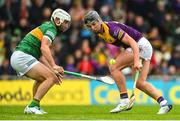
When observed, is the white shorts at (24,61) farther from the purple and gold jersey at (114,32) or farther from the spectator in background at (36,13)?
the spectator in background at (36,13)

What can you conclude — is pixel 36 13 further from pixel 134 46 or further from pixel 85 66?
pixel 134 46

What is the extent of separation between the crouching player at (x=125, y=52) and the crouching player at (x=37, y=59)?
635 mm

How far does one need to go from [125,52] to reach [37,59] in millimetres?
1904

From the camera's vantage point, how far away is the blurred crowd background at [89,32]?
25.0 metres

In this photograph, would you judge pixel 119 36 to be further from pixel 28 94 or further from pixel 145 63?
pixel 28 94

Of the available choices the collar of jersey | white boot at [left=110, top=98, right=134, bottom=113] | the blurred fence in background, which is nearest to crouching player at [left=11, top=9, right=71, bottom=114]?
the collar of jersey

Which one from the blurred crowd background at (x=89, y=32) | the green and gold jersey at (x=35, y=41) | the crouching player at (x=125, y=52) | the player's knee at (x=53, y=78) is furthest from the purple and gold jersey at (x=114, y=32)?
the blurred crowd background at (x=89, y=32)

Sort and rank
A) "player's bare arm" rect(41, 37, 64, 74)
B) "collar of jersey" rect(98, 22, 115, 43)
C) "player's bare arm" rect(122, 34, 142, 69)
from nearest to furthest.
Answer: "player's bare arm" rect(41, 37, 64, 74) → "player's bare arm" rect(122, 34, 142, 69) → "collar of jersey" rect(98, 22, 115, 43)

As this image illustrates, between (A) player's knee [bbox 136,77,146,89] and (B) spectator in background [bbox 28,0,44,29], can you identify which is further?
(B) spectator in background [bbox 28,0,44,29]

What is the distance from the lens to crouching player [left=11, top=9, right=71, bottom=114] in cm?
1547

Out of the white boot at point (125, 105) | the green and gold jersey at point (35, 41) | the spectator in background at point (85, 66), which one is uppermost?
the spectator in background at point (85, 66)

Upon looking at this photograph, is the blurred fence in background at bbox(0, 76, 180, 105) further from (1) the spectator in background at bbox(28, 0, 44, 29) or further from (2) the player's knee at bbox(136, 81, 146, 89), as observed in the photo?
(2) the player's knee at bbox(136, 81, 146, 89)

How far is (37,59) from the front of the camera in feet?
52.5

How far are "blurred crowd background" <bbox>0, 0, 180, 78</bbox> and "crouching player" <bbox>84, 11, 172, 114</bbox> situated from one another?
8.66 meters
